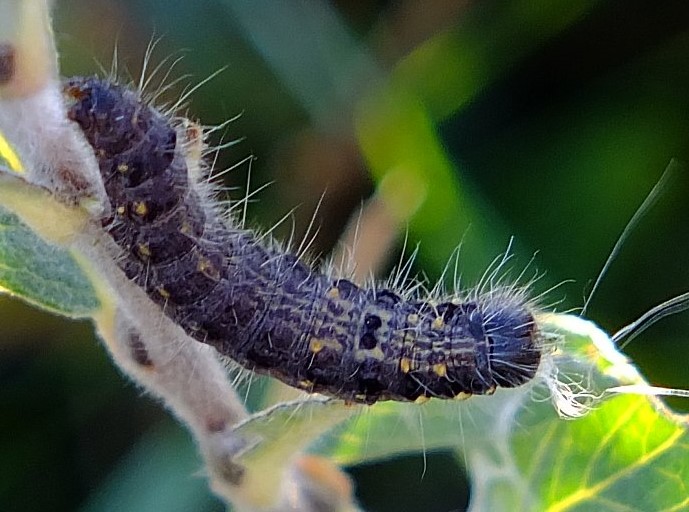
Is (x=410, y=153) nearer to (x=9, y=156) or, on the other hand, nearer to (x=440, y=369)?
(x=440, y=369)

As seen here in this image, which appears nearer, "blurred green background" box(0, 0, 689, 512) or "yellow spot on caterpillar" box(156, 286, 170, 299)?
"yellow spot on caterpillar" box(156, 286, 170, 299)

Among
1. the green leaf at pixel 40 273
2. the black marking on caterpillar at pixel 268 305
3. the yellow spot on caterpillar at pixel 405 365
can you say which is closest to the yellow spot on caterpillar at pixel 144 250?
the black marking on caterpillar at pixel 268 305

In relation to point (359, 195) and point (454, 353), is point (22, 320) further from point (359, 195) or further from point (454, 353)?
point (454, 353)

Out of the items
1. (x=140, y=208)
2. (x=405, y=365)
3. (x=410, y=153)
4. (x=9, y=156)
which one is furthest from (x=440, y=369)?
(x=410, y=153)

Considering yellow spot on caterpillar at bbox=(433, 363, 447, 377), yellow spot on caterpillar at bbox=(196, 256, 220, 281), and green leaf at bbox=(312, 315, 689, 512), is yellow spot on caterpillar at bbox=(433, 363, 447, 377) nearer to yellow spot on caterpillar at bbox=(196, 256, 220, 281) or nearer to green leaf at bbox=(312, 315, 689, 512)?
green leaf at bbox=(312, 315, 689, 512)

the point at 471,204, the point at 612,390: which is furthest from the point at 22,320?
the point at 612,390

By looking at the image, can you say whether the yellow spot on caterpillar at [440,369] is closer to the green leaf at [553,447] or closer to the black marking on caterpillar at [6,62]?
the green leaf at [553,447]

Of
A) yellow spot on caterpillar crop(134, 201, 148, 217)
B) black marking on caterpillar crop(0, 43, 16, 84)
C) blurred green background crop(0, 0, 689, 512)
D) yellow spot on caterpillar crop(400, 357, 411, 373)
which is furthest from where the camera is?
blurred green background crop(0, 0, 689, 512)

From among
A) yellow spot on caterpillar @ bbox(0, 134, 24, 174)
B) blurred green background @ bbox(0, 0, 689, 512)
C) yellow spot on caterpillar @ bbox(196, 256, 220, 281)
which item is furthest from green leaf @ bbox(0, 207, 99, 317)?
blurred green background @ bbox(0, 0, 689, 512)
